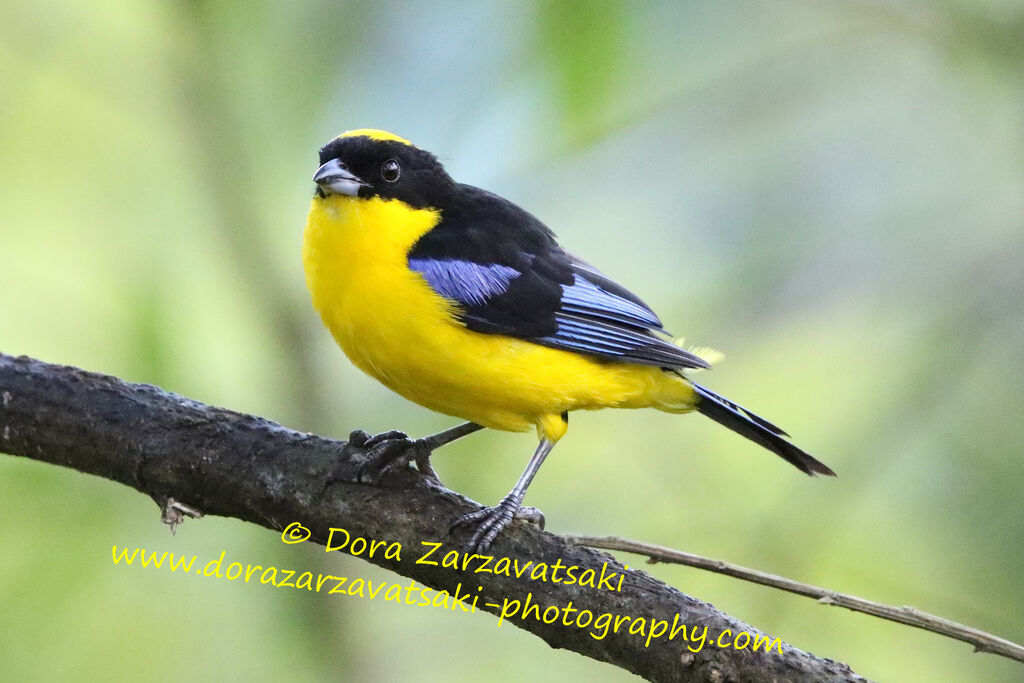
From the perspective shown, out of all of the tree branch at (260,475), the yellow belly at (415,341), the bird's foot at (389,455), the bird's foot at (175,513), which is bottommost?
the bird's foot at (175,513)

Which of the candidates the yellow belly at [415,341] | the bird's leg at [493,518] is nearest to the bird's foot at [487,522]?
the bird's leg at [493,518]

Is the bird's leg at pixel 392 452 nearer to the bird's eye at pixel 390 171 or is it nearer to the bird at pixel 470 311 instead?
the bird at pixel 470 311

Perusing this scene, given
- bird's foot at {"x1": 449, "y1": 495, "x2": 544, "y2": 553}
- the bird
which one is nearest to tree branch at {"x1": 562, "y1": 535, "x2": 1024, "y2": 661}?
bird's foot at {"x1": 449, "y1": 495, "x2": 544, "y2": 553}

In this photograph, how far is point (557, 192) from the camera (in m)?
5.26

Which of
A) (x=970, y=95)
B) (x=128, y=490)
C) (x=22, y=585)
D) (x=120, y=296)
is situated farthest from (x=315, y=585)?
(x=970, y=95)

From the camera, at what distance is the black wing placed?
13.0 ft

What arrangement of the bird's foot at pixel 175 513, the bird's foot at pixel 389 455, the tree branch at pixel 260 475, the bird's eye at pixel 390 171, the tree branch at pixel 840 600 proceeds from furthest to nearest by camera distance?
1. the bird's eye at pixel 390 171
2. the bird's foot at pixel 389 455
3. the bird's foot at pixel 175 513
4. the tree branch at pixel 260 475
5. the tree branch at pixel 840 600

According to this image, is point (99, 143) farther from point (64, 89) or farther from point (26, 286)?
point (26, 286)

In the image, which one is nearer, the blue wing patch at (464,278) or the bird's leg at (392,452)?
the bird's leg at (392,452)

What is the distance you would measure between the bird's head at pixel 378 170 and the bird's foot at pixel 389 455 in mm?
989

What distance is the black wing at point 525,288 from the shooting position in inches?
156

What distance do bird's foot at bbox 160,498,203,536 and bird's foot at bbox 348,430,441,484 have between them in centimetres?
55

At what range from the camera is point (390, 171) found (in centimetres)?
424

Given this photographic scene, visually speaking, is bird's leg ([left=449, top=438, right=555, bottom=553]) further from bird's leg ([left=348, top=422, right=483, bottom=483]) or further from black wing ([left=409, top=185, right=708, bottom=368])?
black wing ([left=409, top=185, right=708, bottom=368])
